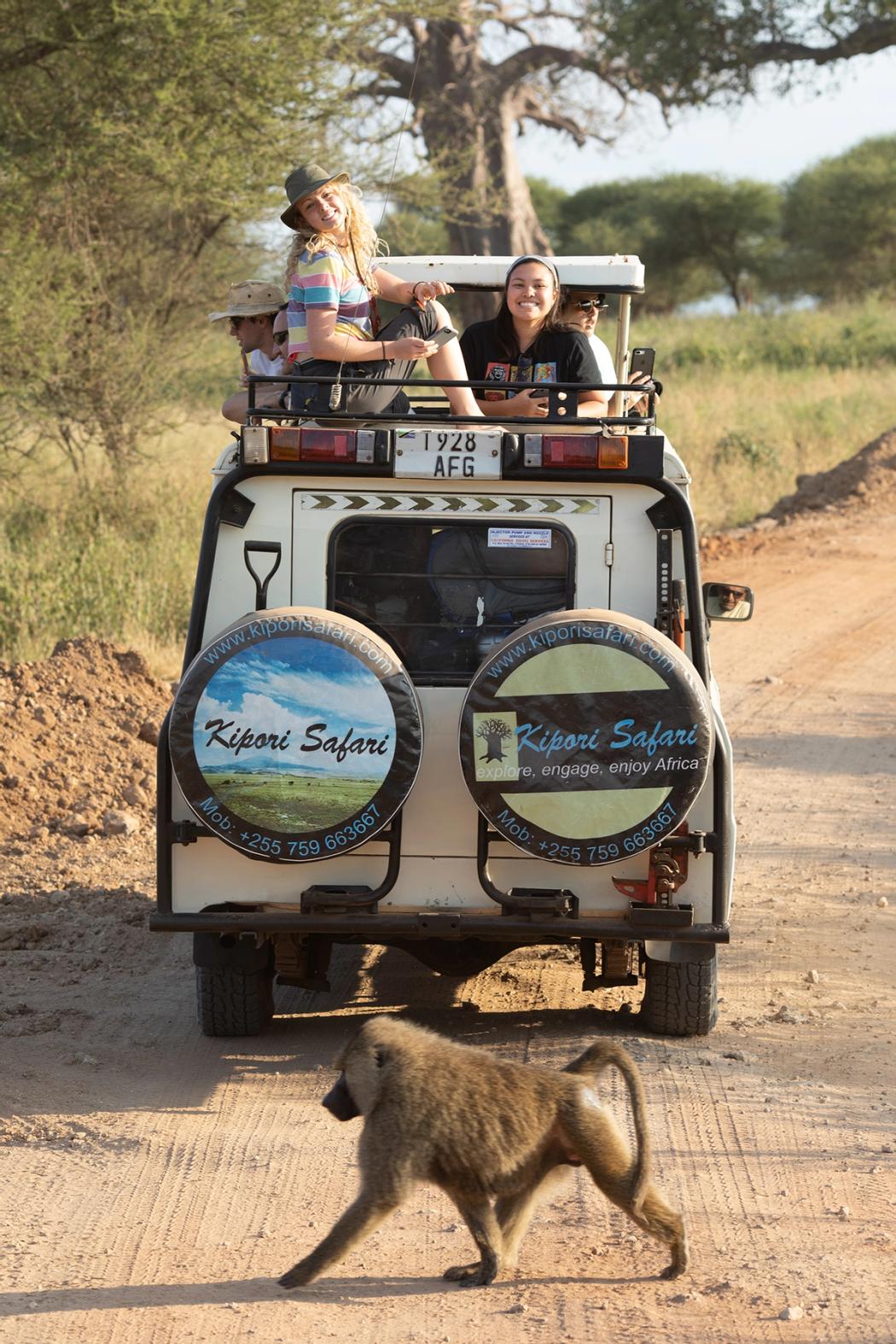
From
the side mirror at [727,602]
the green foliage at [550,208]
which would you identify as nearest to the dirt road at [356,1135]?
the side mirror at [727,602]

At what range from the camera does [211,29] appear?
38.9 feet

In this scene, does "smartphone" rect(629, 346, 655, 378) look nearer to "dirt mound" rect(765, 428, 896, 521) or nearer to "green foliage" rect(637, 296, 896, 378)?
"dirt mound" rect(765, 428, 896, 521)

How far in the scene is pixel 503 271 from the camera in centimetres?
641

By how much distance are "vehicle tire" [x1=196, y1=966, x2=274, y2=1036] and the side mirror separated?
202 centimetres

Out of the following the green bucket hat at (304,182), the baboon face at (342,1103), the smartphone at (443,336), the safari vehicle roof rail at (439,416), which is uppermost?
the green bucket hat at (304,182)

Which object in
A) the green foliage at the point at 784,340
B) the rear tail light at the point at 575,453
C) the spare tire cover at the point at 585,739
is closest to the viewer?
the spare tire cover at the point at 585,739

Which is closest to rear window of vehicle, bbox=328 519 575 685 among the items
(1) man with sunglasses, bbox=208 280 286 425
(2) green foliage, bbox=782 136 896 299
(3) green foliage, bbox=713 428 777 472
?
(1) man with sunglasses, bbox=208 280 286 425

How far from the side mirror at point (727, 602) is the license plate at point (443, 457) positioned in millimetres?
1023

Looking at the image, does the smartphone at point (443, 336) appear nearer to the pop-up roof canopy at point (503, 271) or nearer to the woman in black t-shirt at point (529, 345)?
the woman in black t-shirt at point (529, 345)

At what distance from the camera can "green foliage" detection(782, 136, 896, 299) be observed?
4153 centimetres

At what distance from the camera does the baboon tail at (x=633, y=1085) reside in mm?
3566

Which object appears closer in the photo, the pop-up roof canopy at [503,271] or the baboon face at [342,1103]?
the baboon face at [342,1103]

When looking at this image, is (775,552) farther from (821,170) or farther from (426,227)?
(821,170)

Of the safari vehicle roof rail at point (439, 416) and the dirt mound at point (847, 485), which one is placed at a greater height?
the safari vehicle roof rail at point (439, 416)
